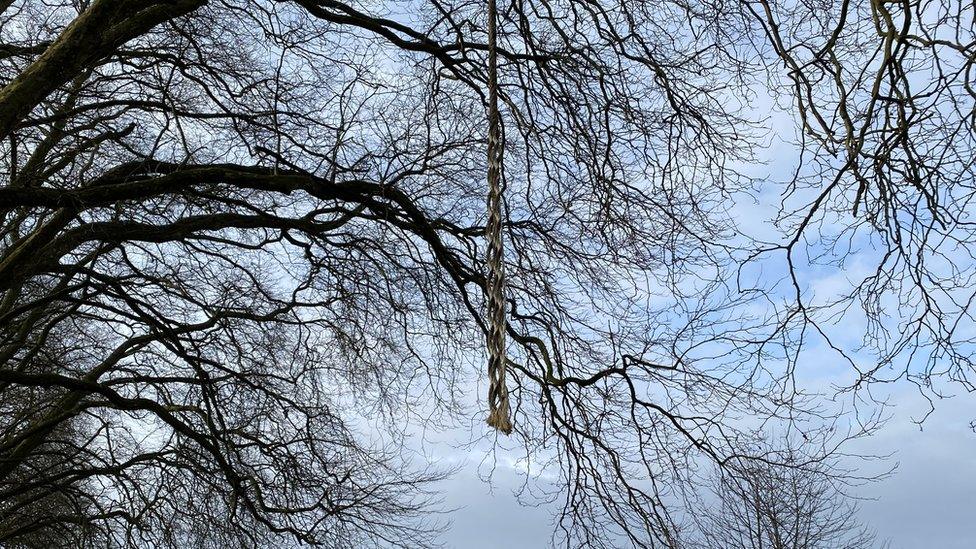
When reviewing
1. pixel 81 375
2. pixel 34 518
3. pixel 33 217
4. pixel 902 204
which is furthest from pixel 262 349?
pixel 902 204

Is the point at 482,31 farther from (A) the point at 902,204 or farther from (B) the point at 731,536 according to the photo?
(B) the point at 731,536

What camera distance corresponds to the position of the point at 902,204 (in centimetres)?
389

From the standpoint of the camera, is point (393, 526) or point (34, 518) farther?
point (34, 518)

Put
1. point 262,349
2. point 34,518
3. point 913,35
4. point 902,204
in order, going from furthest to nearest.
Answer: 1. point 34,518
2. point 262,349
3. point 902,204
4. point 913,35

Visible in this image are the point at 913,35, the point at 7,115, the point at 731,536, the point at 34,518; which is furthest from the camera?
the point at 731,536

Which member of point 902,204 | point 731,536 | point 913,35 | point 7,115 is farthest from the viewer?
point 731,536

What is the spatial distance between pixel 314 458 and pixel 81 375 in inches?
88.2

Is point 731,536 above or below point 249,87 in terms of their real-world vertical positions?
above

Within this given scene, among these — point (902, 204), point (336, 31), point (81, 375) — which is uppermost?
point (336, 31)

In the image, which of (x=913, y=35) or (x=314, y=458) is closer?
(x=913, y=35)

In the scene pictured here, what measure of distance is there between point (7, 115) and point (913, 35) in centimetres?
431

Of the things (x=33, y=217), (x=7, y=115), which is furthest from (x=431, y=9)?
(x=33, y=217)

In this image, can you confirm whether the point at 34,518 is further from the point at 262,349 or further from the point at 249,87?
the point at 249,87

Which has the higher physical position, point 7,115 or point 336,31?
point 336,31
